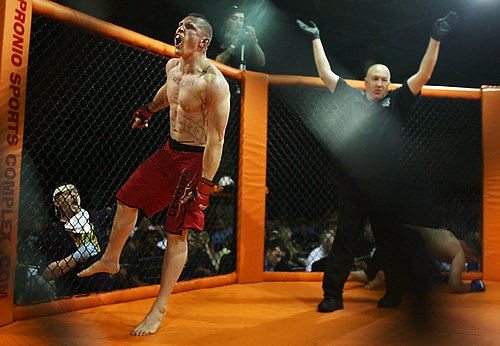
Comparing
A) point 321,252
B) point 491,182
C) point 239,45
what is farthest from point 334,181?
point 239,45

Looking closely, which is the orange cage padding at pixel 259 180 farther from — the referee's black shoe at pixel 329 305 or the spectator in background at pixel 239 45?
the referee's black shoe at pixel 329 305

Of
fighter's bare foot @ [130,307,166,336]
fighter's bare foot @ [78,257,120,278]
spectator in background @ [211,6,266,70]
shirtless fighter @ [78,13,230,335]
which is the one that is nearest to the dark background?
spectator in background @ [211,6,266,70]

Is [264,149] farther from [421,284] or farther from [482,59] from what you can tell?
[482,59]

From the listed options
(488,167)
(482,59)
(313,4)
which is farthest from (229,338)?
(482,59)

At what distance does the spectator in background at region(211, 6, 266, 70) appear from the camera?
149 inches

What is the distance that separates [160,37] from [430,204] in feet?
12.6

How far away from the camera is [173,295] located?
294cm

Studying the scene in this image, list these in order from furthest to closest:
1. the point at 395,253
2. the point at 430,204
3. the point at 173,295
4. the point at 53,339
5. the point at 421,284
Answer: the point at 430,204
the point at 173,295
the point at 395,253
the point at 53,339
the point at 421,284

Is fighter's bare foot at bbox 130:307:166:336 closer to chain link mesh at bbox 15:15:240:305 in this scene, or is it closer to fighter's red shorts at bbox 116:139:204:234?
fighter's red shorts at bbox 116:139:204:234

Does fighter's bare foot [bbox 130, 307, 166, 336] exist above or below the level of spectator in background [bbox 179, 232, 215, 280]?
below

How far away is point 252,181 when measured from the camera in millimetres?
3535

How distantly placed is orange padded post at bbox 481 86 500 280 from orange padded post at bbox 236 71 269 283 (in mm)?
1946

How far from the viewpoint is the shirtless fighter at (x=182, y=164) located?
83.0 inches

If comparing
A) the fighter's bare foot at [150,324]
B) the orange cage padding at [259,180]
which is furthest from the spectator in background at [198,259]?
the fighter's bare foot at [150,324]
